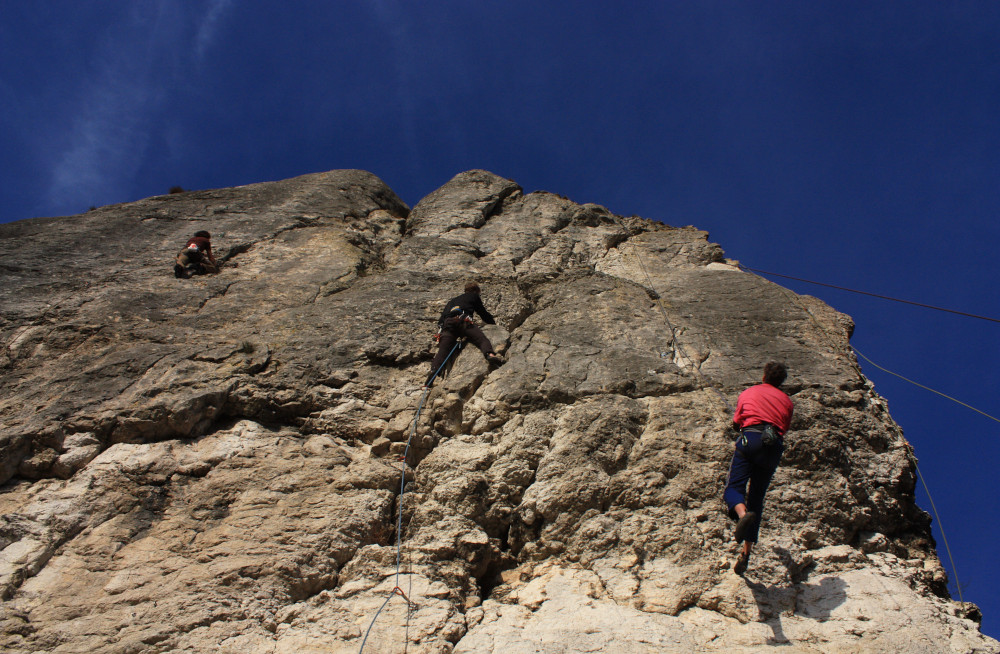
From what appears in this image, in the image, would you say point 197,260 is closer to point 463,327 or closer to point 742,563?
point 463,327

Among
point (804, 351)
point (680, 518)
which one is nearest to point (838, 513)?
point (680, 518)

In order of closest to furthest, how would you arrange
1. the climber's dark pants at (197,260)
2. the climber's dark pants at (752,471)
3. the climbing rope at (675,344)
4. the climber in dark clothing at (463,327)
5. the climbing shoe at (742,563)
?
the climbing shoe at (742,563), the climber's dark pants at (752,471), the climbing rope at (675,344), the climber in dark clothing at (463,327), the climber's dark pants at (197,260)

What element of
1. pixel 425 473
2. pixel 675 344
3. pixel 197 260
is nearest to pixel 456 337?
pixel 425 473

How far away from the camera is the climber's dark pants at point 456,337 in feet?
→ 22.4

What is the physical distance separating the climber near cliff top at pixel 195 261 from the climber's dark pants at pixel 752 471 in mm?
6986

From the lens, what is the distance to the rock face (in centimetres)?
449

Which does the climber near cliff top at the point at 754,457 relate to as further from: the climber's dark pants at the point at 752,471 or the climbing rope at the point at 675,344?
the climbing rope at the point at 675,344

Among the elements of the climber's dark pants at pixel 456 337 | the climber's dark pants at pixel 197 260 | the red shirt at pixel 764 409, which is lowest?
the red shirt at pixel 764 409

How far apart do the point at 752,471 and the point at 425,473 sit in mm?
2784

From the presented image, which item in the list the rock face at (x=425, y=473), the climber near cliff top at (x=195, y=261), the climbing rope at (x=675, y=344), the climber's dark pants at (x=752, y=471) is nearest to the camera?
the rock face at (x=425, y=473)

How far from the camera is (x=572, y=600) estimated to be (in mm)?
4715

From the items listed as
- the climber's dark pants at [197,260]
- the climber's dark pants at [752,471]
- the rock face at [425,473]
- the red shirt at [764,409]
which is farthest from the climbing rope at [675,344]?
the climber's dark pants at [197,260]

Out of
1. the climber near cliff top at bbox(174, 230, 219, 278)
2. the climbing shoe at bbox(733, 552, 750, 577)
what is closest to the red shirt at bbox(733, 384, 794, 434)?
the climbing shoe at bbox(733, 552, 750, 577)

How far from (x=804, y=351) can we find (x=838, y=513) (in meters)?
1.91
